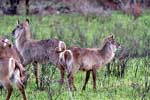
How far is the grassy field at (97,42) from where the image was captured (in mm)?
9780

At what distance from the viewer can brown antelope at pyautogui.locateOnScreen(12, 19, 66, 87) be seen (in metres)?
11.0

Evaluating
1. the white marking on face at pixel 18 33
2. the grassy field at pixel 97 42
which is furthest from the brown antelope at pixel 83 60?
the white marking on face at pixel 18 33

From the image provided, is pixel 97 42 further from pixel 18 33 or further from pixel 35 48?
pixel 35 48

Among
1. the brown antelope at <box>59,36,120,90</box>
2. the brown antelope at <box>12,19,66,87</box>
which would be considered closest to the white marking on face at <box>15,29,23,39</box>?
the brown antelope at <box>12,19,66,87</box>

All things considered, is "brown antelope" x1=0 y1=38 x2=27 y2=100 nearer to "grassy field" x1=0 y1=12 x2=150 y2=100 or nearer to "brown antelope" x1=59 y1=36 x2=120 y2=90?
"grassy field" x1=0 y1=12 x2=150 y2=100

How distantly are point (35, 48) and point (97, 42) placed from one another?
4.46m

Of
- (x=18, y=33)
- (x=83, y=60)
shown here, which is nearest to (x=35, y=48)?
(x=18, y=33)

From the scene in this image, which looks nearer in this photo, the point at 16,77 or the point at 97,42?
the point at 16,77

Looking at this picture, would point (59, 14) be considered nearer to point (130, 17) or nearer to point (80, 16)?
point (80, 16)

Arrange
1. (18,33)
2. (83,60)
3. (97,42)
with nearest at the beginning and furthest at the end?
(83,60) → (18,33) → (97,42)

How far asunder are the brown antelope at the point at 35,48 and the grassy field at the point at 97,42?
0.85 ft

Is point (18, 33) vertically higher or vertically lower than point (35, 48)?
higher

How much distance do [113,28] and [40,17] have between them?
13.3ft

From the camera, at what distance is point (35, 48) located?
11.4m
